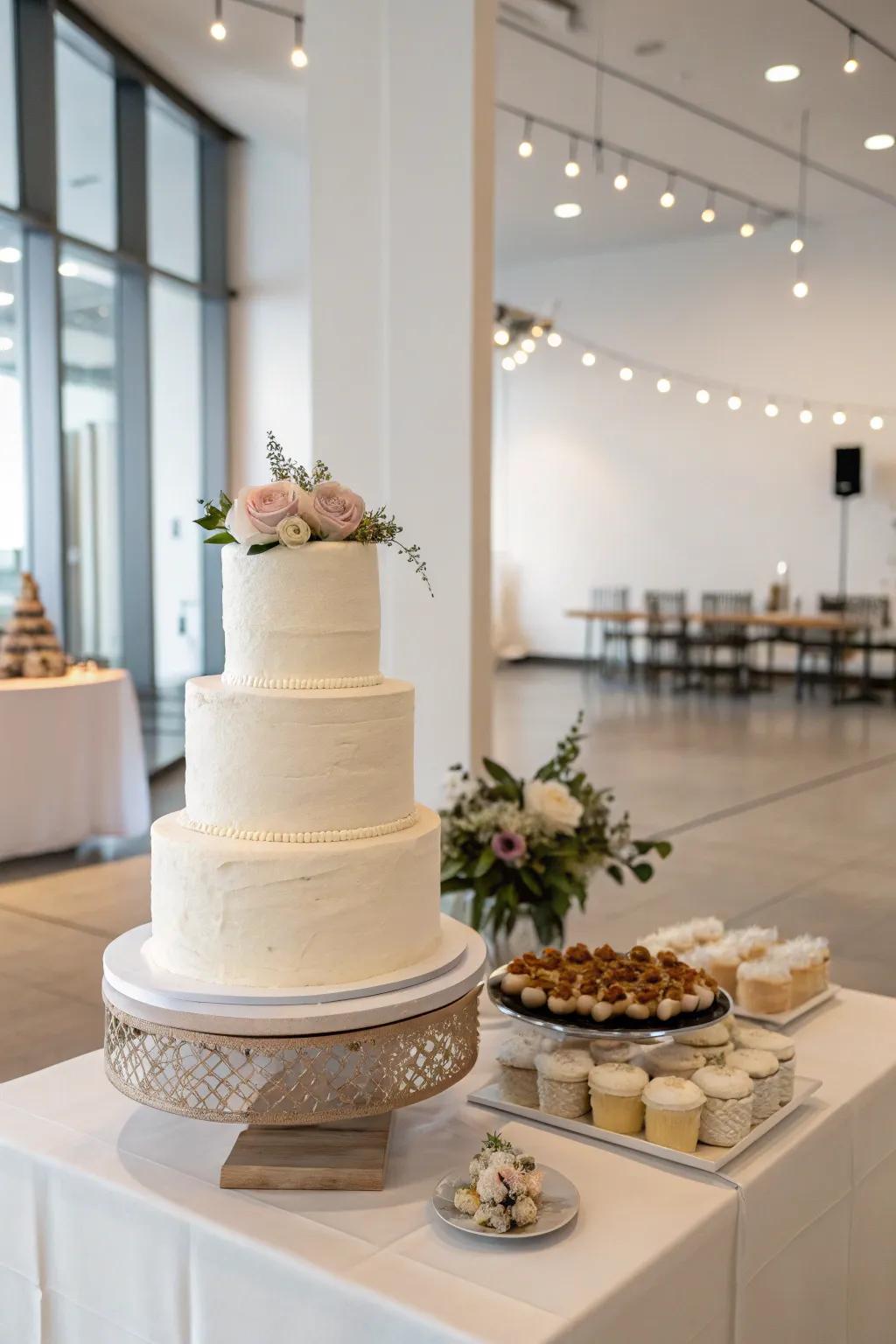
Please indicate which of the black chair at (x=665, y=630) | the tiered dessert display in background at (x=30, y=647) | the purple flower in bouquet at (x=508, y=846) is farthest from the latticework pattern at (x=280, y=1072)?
the black chair at (x=665, y=630)

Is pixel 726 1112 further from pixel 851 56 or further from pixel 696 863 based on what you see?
pixel 851 56

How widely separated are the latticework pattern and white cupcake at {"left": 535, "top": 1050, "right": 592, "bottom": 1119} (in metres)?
0.21

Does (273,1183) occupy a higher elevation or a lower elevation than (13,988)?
higher

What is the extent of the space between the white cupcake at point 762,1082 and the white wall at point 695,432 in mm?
13226

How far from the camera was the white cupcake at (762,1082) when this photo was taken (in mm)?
1985

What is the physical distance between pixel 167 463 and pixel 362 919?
9.24 metres

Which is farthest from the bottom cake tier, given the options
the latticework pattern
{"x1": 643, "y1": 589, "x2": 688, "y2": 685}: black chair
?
{"x1": 643, "y1": 589, "x2": 688, "y2": 685}: black chair

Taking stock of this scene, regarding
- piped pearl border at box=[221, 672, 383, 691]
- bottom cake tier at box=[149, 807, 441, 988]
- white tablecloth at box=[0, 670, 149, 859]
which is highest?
piped pearl border at box=[221, 672, 383, 691]

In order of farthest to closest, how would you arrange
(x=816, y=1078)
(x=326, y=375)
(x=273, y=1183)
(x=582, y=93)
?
(x=582, y=93)
(x=326, y=375)
(x=816, y=1078)
(x=273, y=1183)

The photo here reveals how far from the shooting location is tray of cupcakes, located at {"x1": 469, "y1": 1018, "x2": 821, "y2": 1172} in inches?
74.9

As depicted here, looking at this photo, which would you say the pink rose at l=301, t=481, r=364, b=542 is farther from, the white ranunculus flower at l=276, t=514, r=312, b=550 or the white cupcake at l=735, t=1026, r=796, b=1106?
the white cupcake at l=735, t=1026, r=796, b=1106

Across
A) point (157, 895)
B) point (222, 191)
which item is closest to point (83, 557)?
point (222, 191)

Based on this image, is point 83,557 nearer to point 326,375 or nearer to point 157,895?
point 326,375

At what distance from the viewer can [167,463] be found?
35.0 feet
